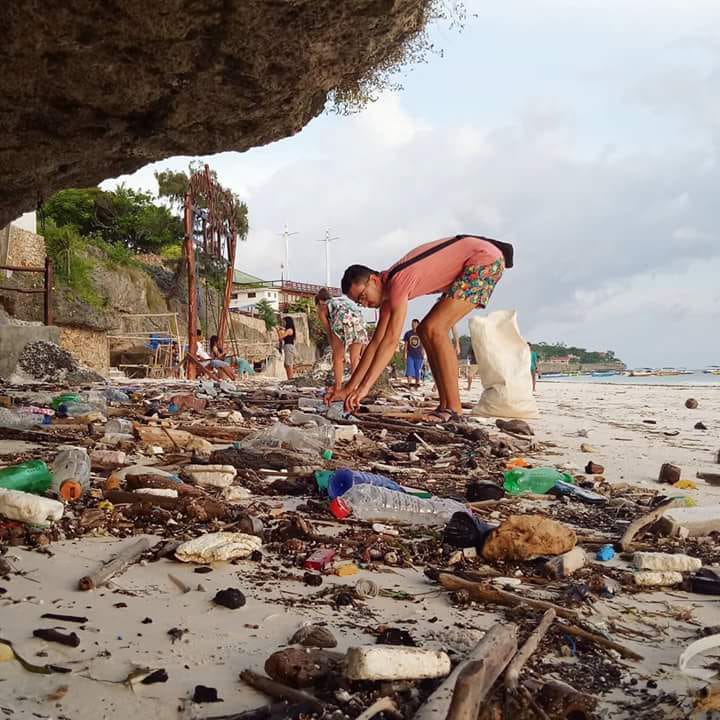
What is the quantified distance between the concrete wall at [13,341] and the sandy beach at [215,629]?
925 cm

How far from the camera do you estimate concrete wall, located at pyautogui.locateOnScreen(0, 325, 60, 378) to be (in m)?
10.2

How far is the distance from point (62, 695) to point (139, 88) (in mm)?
3124

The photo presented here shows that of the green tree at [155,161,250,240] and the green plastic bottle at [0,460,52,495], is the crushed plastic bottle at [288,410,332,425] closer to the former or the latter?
the green plastic bottle at [0,460,52,495]

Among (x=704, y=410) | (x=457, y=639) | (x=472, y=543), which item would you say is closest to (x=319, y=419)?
(x=472, y=543)

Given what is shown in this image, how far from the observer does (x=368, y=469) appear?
392 cm

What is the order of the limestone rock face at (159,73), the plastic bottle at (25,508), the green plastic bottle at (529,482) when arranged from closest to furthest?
1. the plastic bottle at (25,508)
2. the limestone rock face at (159,73)
3. the green plastic bottle at (529,482)

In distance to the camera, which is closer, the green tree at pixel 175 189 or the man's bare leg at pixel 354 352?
the man's bare leg at pixel 354 352

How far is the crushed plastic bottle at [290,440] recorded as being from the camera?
13.8ft

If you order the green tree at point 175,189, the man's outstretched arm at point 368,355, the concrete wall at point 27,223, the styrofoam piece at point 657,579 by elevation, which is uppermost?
the green tree at point 175,189

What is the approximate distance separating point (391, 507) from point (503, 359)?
12.3ft

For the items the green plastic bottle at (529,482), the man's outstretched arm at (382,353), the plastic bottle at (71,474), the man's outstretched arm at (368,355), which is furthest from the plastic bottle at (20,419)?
the green plastic bottle at (529,482)

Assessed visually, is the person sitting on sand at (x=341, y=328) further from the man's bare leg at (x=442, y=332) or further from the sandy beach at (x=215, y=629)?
the sandy beach at (x=215, y=629)

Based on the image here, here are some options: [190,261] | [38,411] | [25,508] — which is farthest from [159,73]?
[190,261]

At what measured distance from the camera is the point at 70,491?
9.31 feet
